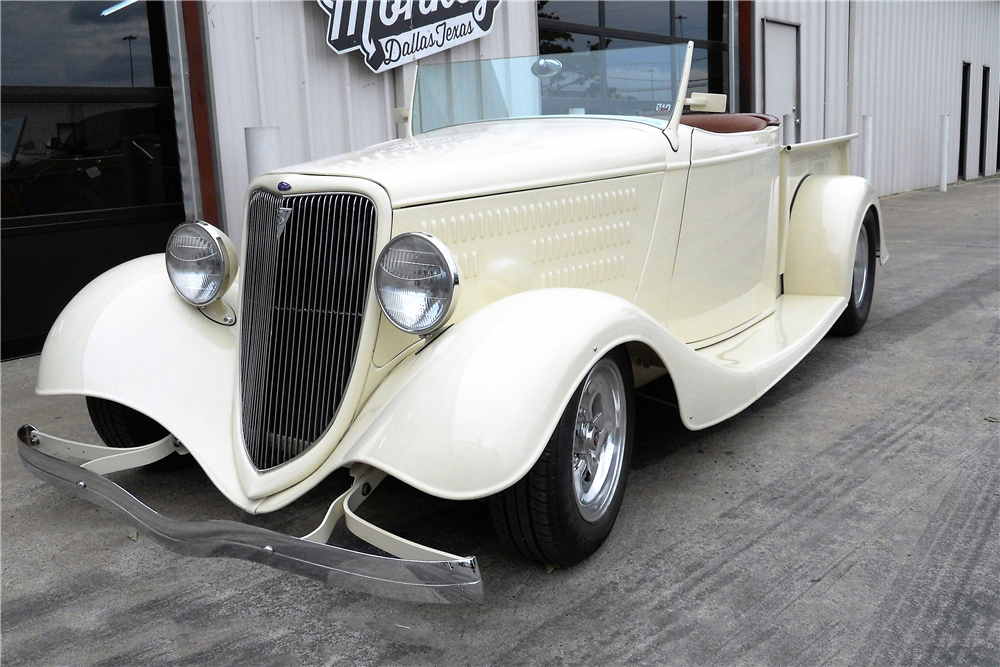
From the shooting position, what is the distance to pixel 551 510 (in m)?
2.20

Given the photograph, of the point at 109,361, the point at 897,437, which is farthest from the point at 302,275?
the point at 897,437

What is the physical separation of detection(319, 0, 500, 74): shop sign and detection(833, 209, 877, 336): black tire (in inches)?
138

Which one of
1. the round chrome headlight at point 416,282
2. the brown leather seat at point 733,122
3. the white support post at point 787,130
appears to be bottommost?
the round chrome headlight at point 416,282

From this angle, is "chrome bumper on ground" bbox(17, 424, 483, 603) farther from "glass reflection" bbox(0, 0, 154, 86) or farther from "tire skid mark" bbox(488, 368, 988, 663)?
"glass reflection" bbox(0, 0, 154, 86)

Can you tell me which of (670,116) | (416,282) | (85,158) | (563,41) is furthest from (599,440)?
(563,41)

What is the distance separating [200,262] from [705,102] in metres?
2.04

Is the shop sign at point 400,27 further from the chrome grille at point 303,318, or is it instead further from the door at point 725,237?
the chrome grille at point 303,318

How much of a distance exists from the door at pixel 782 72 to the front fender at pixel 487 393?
9.05m

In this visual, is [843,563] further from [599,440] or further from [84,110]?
[84,110]

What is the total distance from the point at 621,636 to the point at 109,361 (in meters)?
1.85

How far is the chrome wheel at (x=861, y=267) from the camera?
189 inches

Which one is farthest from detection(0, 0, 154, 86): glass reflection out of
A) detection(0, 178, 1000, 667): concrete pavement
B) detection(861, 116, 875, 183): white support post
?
detection(861, 116, 875, 183): white support post

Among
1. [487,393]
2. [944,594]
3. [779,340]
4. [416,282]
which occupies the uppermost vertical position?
[416,282]

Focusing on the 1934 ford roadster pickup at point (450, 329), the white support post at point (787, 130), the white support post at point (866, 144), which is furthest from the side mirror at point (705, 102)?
the white support post at point (866, 144)
